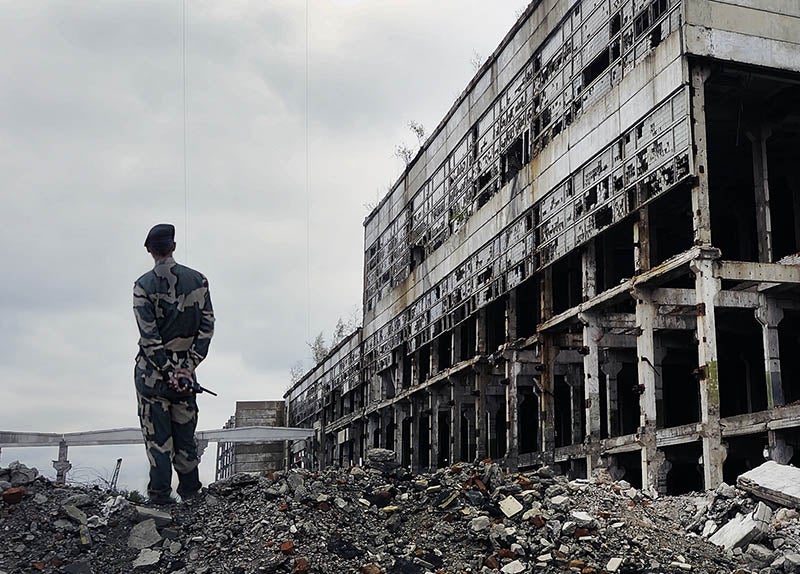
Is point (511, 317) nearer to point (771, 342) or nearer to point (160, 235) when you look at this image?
point (771, 342)

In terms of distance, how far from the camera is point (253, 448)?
65750 mm

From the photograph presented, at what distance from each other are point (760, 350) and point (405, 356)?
17.3 m

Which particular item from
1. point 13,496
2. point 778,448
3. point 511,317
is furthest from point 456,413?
point 13,496

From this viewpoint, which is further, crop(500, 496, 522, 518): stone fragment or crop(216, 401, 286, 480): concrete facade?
crop(216, 401, 286, 480): concrete facade

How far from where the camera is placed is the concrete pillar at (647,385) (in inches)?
839

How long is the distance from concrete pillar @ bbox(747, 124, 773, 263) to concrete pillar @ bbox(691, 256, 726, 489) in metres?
3.53

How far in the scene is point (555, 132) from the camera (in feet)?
89.6

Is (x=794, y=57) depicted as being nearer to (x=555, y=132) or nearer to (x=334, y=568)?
(x=555, y=132)

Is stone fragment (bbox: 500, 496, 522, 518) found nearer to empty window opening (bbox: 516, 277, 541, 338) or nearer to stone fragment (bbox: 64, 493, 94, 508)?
stone fragment (bbox: 64, 493, 94, 508)

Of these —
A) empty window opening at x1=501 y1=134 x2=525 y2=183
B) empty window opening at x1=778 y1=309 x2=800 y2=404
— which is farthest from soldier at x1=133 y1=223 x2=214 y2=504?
empty window opening at x1=778 y1=309 x2=800 y2=404

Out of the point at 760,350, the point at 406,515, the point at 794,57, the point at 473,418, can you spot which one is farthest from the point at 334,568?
the point at 473,418

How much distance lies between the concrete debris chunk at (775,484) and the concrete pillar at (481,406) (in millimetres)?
19866

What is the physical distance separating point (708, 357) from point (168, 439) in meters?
12.9

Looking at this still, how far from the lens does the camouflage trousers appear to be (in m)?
11.0
